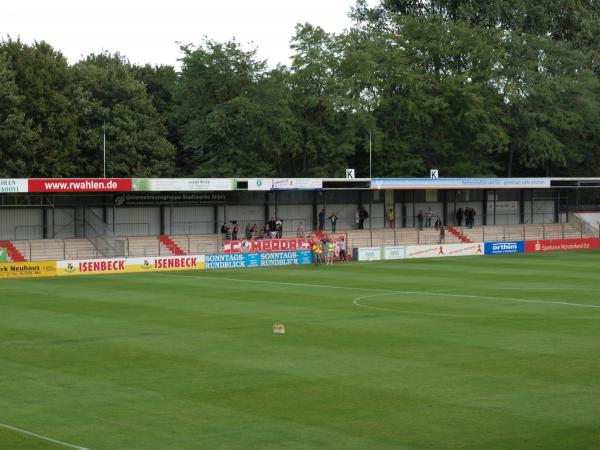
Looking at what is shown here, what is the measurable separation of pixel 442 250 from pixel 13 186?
26.8m

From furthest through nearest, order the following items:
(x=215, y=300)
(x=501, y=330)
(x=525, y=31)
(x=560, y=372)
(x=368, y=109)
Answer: (x=525, y=31) < (x=368, y=109) < (x=215, y=300) < (x=501, y=330) < (x=560, y=372)

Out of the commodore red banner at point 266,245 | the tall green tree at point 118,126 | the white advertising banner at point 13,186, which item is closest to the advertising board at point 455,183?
the commodore red banner at point 266,245

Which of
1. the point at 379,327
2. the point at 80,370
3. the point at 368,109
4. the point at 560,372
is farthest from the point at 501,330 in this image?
the point at 368,109

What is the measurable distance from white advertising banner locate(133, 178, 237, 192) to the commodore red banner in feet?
12.3

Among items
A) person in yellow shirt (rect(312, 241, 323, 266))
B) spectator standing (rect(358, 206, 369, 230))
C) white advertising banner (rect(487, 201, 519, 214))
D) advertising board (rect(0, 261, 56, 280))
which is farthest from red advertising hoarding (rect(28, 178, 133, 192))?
white advertising banner (rect(487, 201, 519, 214))

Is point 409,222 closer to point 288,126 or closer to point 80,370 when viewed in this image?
point 288,126

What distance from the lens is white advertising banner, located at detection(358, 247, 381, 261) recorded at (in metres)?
61.7

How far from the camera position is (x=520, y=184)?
7569cm

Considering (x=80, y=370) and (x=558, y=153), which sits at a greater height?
(x=558, y=153)

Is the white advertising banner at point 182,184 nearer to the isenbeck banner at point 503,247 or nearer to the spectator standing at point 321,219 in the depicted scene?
the spectator standing at point 321,219

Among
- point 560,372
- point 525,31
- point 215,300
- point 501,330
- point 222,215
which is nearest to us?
point 560,372

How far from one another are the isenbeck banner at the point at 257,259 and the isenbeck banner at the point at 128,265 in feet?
3.08

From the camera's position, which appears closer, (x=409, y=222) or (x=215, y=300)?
(x=215, y=300)

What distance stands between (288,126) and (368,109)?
25.4ft
